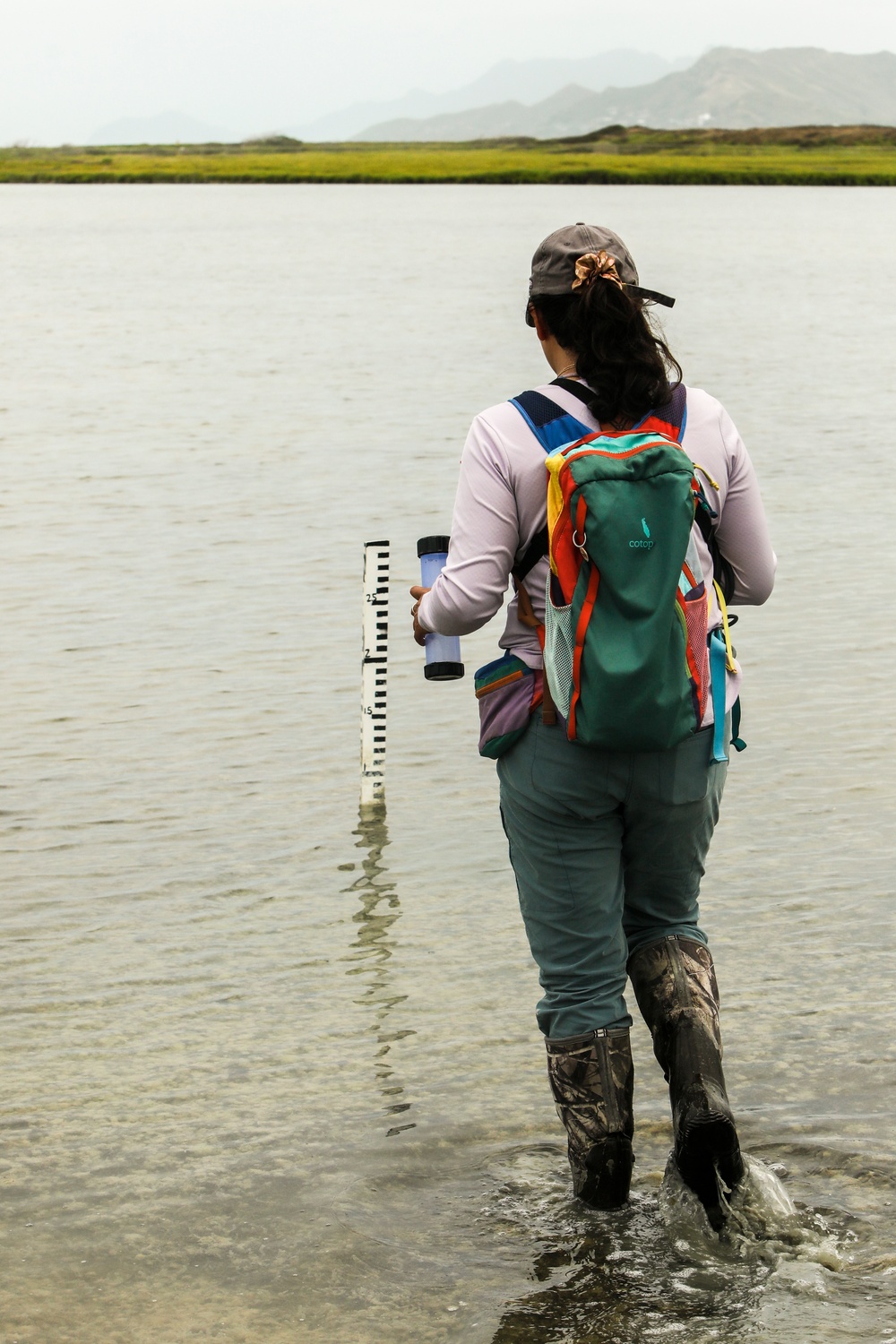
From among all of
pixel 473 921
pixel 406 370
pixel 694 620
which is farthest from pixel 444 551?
pixel 406 370

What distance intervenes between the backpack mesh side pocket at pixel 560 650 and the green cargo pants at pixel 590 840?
131 mm

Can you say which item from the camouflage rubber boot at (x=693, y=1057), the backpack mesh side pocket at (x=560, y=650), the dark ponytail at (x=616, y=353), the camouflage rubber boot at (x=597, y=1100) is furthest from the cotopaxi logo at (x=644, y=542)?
the camouflage rubber boot at (x=597, y=1100)

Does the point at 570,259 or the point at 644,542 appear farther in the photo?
the point at 570,259

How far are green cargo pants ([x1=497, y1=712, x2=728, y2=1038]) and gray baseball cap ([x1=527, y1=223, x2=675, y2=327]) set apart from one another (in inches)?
39.6

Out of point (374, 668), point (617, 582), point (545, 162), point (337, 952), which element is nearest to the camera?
point (617, 582)

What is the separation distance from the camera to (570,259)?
11.9 ft

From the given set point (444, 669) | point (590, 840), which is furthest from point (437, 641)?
point (590, 840)

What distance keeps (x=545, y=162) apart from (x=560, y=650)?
410 ft

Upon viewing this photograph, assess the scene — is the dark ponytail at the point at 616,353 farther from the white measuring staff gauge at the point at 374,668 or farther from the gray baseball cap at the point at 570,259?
the white measuring staff gauge at the point at 374,668

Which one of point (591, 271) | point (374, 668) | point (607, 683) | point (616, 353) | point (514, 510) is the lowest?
point (374, 668)

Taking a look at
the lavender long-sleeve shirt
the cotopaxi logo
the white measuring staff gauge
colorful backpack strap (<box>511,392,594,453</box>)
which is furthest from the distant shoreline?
the cotopaxi logo

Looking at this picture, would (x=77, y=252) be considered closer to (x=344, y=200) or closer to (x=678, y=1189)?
(x=344, y=200)

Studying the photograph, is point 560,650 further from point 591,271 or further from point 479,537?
point 591,271

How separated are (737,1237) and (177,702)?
6108 mm
